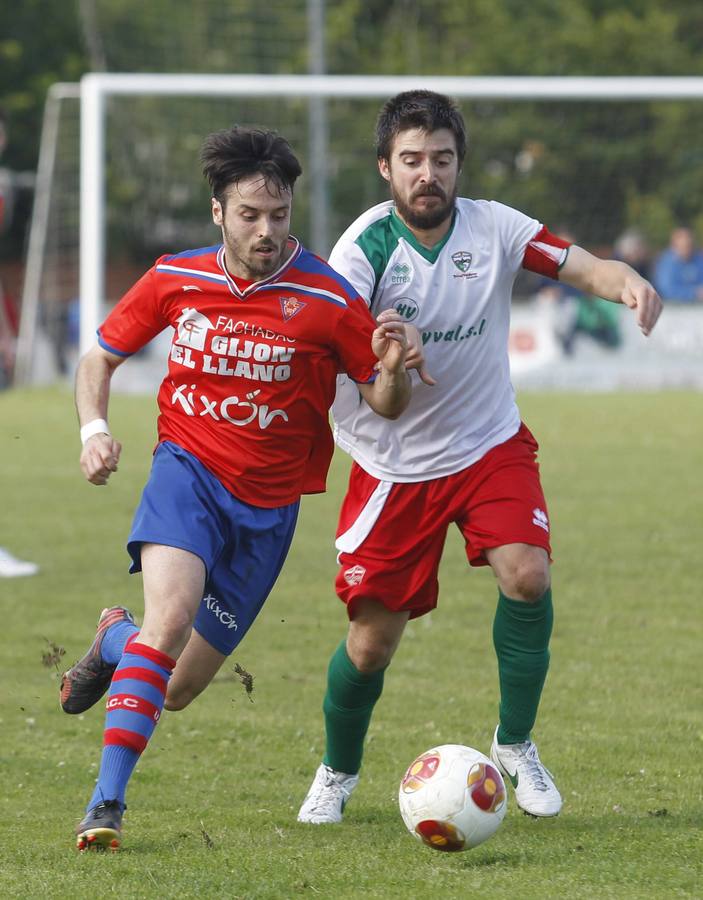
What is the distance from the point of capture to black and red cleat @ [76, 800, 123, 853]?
4199mm

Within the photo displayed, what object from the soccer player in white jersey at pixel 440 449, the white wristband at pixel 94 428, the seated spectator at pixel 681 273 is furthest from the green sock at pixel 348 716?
the seated spectator at pixel 681 273

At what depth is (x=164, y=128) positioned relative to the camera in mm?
20875

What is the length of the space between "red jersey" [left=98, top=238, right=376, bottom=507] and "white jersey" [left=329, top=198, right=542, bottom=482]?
0.25 meters

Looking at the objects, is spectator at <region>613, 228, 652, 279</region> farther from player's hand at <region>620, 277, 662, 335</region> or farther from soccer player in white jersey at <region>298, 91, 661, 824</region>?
player's hand at <region>620, 277, 662, 335</region>

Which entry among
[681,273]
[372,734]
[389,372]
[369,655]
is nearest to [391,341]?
[389,372]

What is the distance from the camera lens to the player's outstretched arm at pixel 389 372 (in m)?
4.47

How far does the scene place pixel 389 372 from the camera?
4.55 m

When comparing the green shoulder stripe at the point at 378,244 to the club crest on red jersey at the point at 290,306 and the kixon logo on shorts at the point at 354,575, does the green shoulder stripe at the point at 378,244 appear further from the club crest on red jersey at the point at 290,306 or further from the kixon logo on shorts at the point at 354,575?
the kixon logo on shorts at the point at 354,575

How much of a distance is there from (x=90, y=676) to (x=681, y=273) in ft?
56.0

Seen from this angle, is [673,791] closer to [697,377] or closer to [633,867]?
[633,867]

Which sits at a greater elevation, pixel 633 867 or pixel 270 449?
pixel 270 449

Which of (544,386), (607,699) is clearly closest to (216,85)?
(544,386)

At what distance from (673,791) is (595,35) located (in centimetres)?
2978

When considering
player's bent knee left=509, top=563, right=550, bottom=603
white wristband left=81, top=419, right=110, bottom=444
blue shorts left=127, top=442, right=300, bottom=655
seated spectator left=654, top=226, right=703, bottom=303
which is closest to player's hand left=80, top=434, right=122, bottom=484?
white wristband left=81, top=419, right=110, bottom=444
